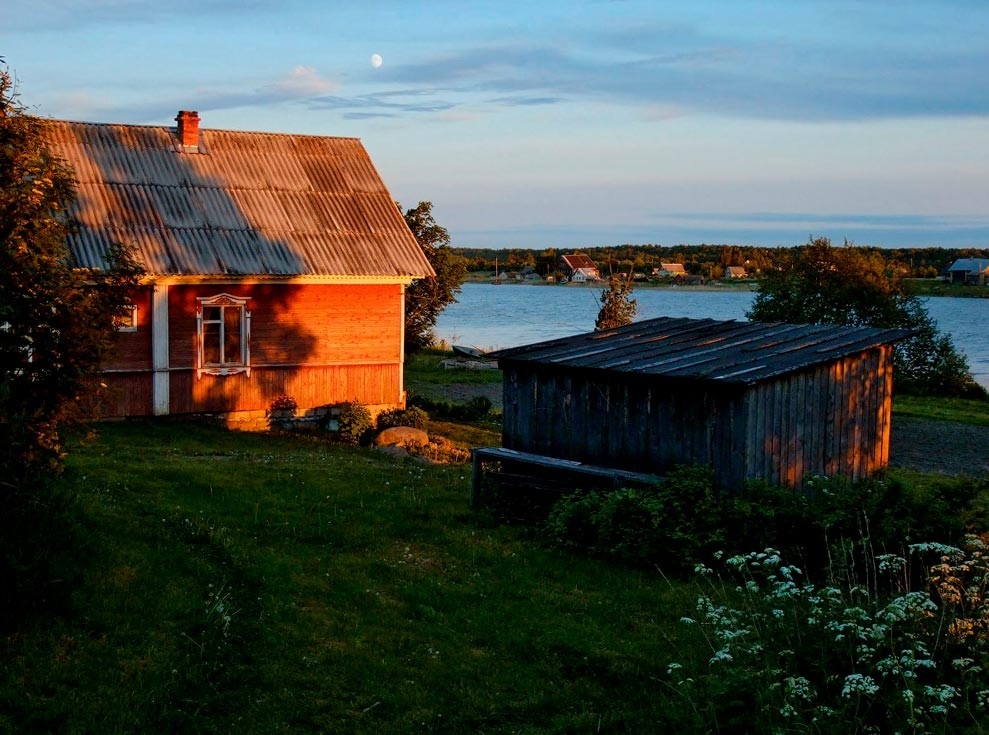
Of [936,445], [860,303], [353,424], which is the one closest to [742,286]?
[860,303]

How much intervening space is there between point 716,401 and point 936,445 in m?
17.1

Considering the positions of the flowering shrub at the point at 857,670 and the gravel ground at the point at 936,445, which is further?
the gravel ground at the point at 936,445

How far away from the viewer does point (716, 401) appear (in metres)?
12.7

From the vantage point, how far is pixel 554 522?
13062mm

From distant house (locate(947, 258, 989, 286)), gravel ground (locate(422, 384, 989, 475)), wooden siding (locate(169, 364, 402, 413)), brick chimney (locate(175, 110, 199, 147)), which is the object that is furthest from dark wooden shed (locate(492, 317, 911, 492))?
distant house (locate(947, 258, 989, 286))

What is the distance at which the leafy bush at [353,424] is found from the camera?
78.6 feet

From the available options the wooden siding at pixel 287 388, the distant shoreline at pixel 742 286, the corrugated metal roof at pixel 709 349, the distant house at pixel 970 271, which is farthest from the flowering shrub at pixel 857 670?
the distant house at pixel 970 271

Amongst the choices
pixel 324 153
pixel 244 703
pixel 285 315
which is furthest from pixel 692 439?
pixel 324 153

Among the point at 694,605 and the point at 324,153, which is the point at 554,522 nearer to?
the point at 694,605

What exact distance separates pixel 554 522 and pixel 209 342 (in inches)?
502

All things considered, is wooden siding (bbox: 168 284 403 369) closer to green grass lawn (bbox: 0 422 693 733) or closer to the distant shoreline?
green grass lawn (bbox: 0 422 693 733)

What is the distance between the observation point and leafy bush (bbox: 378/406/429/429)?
24.9m

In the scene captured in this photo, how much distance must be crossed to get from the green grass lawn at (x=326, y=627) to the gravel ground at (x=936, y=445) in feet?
47.0

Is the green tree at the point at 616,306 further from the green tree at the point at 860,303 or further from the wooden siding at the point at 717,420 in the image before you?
the wooden siding at the point at 717,420
